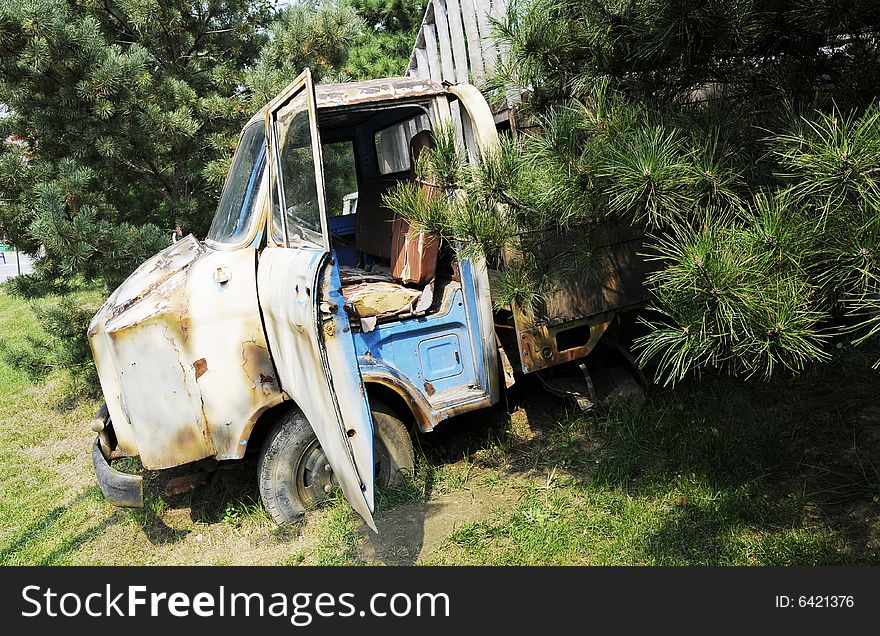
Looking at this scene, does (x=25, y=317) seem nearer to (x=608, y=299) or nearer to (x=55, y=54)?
(x=55, y=54)

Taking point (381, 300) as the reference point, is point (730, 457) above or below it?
below

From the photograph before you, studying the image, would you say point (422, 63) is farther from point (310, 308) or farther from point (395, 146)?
point (310, 308)

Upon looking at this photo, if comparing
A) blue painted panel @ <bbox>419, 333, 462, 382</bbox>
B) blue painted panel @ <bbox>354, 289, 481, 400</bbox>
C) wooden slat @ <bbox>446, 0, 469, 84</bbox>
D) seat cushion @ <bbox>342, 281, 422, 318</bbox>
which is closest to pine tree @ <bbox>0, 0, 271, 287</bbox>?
wooden slat @ <bbox>446, 0, 469, 84</bbox>

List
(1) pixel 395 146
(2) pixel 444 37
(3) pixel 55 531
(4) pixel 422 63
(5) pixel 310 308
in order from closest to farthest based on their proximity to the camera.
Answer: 1. (5) pixel 310 308
2. (3) pixel 55 531
3. (1) pixel 395 146
4. (2) pixel 444 37
5. (4) pixel 422 63

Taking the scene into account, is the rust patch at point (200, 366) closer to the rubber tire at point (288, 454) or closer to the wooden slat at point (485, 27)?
the rubber tire at point (288, 454)

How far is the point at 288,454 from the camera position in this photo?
394 centimetres

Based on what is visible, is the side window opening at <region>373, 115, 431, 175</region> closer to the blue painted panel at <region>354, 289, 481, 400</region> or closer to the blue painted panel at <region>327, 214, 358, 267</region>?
the blue painted panel at <region>327, 214, 358, 267</region>

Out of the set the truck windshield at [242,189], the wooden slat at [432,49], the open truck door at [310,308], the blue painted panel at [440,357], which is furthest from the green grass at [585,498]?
the wooden slat at [432,49]

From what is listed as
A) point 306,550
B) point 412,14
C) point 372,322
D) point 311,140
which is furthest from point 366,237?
point 412,14

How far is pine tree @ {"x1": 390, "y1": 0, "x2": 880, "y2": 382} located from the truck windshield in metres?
1.39

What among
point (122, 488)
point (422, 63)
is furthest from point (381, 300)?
point (422, 63)

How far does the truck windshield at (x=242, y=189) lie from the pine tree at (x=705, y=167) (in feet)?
4.56

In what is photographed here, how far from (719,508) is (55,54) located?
5.27m

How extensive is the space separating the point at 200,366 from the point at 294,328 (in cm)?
79
